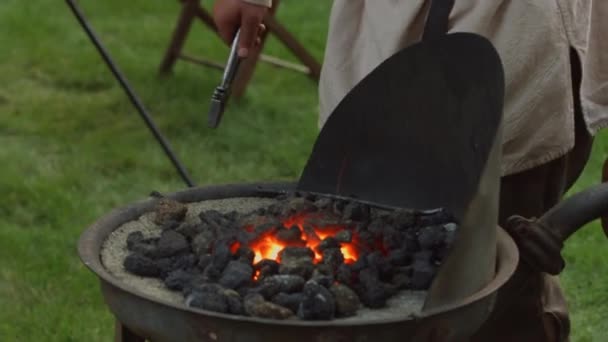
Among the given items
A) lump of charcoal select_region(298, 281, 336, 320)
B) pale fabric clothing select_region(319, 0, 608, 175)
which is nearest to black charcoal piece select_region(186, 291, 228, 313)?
lump of charcoal select_region(298, 281, 336, 320)

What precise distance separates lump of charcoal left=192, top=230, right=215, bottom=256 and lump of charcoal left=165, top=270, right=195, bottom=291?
0.30 feet

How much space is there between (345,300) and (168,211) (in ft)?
1.73

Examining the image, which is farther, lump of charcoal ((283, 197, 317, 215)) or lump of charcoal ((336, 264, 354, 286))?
lump of charcoal ((283, 197, 317, 215))

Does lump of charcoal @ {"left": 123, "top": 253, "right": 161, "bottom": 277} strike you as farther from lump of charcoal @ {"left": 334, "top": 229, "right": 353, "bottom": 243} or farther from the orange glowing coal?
lump of charcoal @ {"left": 334, "top": 229, "right": 353, "bottom": 243}

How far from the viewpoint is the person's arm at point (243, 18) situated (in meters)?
2.22

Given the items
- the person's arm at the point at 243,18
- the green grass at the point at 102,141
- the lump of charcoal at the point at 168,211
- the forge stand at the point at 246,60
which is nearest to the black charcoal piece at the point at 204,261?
the lump of charcoal at the point at 168,211

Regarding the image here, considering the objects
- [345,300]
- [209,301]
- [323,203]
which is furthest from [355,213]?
[209,301]

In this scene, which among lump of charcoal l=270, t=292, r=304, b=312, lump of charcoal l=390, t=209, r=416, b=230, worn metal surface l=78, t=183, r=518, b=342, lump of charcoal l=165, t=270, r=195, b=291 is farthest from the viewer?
lump of charcoal l=390, t=209, r=416, b=230

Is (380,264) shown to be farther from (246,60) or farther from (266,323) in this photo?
(246,60)

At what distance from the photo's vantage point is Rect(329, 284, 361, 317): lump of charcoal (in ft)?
5.85

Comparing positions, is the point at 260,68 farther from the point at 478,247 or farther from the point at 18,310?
the point at 478,247

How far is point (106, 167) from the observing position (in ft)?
15.1

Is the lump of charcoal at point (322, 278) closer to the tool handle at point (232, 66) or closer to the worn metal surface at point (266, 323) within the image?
the worn metal surface at point (266, 323)

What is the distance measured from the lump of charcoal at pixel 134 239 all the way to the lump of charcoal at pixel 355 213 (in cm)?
39
